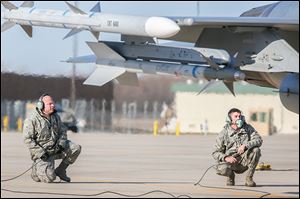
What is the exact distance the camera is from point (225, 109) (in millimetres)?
51344

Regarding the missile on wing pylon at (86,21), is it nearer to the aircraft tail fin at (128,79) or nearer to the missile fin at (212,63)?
the aircraft tail fin at (128,79)

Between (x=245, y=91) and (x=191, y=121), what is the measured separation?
177 inches

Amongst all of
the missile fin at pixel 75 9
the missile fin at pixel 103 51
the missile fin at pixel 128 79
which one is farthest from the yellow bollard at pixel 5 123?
the missile fin at pixel 75 9

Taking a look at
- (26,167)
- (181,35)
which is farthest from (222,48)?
(26,167)

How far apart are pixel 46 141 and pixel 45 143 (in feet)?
0.11

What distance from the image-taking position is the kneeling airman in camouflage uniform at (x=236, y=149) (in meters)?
12.3

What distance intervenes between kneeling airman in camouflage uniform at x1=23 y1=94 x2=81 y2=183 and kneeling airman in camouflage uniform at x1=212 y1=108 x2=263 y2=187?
7.13 ft

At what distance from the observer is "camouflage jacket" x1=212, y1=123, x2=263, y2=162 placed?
12375 millimetres

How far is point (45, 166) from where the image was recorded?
12352mm

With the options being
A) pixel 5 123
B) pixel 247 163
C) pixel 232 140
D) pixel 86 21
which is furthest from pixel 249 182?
pixel 5 123

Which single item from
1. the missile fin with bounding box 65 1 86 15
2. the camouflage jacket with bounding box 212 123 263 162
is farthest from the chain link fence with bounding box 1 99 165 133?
the camouflage jacket with bounding box 212 123 263 162

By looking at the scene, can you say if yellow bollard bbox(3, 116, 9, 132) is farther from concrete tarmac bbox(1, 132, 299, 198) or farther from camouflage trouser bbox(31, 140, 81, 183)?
camouflage trouser bbox(31, 140, 81, 183)

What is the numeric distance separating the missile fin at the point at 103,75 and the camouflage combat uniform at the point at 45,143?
910 centimetres

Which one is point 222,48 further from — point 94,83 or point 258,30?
point 94,83
